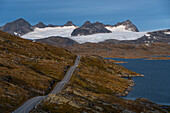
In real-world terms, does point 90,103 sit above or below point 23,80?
below

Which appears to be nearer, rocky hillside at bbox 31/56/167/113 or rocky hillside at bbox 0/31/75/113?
rocky hillside at bbox 31/56/167/113

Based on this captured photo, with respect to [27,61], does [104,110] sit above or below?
below

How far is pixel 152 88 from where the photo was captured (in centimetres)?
13950

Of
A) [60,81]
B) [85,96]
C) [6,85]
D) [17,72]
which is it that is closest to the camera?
[6,85]

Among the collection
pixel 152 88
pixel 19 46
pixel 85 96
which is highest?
pixel 19 46

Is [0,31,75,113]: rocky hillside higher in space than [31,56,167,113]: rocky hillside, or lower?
higher

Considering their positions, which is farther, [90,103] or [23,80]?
[23,80]

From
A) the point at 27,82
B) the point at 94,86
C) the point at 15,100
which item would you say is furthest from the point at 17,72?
the point at 94,86

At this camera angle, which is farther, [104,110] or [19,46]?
[19,46]

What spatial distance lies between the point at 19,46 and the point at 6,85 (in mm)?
99681

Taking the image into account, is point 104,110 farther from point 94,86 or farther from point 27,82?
point 94,86

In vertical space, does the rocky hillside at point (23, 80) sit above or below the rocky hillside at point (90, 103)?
above

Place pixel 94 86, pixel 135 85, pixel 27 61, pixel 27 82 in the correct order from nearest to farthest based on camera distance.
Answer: pixel 27 82 < pixel 94 86 < pixel 27 61 < pixel 135 85

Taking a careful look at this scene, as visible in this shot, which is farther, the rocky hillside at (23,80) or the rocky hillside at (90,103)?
the rocky hillside at (23,80)
